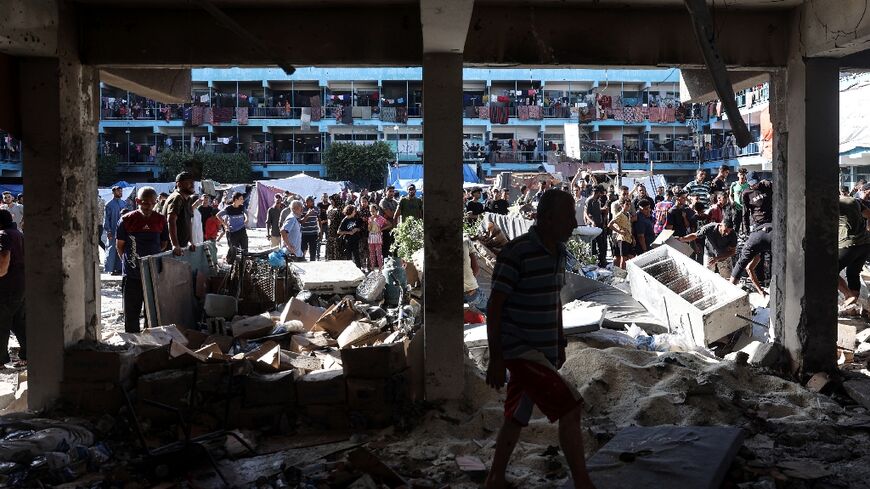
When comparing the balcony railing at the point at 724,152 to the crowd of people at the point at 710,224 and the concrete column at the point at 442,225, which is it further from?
the concrete column at the point at 442,225

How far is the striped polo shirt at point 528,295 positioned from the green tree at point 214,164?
4189cm

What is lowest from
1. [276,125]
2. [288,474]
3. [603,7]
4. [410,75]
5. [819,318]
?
[288,474]

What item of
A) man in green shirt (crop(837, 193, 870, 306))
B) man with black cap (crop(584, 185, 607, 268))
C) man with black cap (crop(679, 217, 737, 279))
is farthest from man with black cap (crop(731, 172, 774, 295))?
man with black cap (crop(584, 185, 607, 268))

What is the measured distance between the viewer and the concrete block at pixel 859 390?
5.92 metres

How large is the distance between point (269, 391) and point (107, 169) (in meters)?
42.8

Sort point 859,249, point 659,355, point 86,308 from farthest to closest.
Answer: point 859,249 → point 659,355 → point 86,308

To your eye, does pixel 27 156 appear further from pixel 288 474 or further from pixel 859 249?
pixel 859 249

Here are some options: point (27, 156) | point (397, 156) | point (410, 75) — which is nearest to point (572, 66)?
point (27, 156)

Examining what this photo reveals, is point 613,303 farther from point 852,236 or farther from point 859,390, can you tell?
point 859,390

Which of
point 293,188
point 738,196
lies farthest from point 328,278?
point 293,188

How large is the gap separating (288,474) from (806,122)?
16.8 ft

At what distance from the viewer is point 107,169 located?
43.9 m

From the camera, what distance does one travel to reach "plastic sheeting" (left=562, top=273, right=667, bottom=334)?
26.9 feet

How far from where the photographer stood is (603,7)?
20.6 ft
